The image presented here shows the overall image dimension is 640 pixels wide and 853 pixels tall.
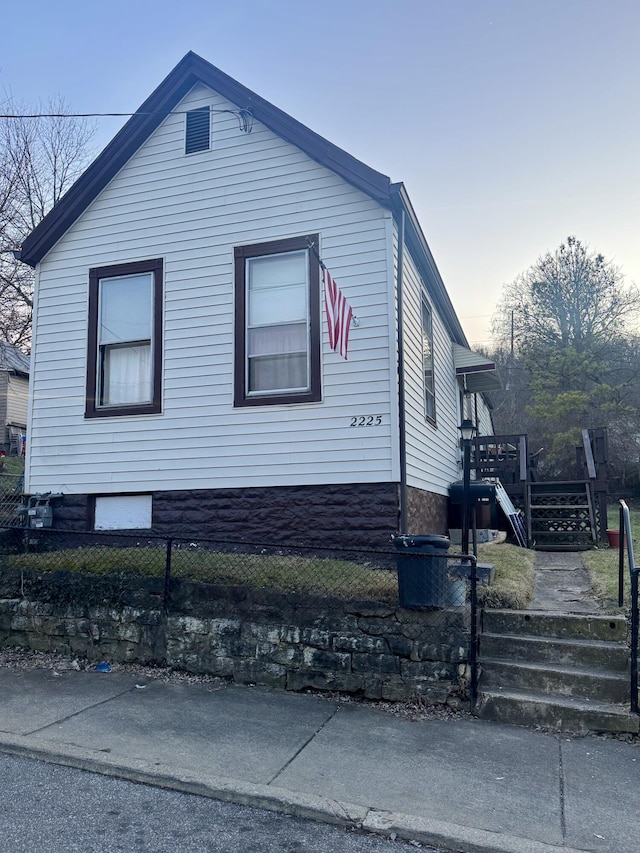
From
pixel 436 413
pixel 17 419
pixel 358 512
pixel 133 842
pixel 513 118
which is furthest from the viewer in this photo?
pixel 17 419

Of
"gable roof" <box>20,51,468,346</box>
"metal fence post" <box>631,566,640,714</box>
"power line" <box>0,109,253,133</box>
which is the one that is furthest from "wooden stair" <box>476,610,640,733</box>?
"power line" <box>0,109,253,133</box>

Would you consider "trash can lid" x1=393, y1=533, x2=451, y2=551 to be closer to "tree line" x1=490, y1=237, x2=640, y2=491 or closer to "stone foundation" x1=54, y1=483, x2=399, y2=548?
"stone foundation" x1=54, y1=483, x2=399, y2=548

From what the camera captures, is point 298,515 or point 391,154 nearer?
point 298,515

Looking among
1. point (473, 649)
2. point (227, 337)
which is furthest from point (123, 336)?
point (473, 649)

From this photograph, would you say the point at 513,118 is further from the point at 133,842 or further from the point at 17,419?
the point at 17,419

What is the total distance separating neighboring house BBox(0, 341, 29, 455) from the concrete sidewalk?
23.7 meters

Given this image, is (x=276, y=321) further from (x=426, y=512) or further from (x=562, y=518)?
(x=562, y=518)

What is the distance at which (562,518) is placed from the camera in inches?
475

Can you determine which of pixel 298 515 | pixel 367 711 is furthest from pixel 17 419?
pixel 367 711

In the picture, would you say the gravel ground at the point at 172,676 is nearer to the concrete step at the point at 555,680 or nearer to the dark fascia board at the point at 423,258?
the concrete step at the point at 555,680

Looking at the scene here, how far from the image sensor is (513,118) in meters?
10.5

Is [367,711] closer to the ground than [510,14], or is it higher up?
closer to the ground

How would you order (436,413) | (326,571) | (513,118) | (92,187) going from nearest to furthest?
(326,571) < (92,187) < (513,118) < (436,413)

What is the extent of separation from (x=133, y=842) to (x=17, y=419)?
29171 mm
